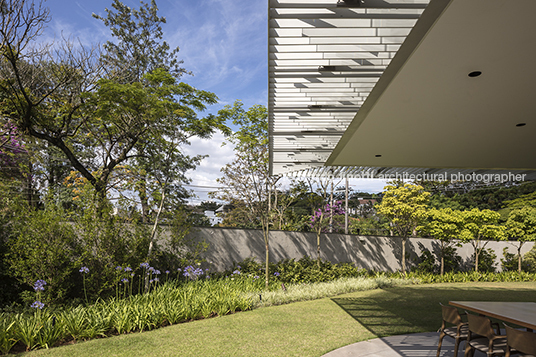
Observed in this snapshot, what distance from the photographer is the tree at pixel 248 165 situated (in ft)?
40.4

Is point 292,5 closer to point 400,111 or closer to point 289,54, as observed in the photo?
point 289,54

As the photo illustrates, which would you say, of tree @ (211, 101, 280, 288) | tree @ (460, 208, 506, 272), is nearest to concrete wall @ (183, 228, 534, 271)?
tree @ (460, 208, 506, 272)

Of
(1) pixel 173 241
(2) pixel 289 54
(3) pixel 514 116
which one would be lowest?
(1) pixel 173 241

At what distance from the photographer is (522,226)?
1170 cm

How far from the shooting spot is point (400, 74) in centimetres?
274

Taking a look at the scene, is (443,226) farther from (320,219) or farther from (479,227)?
(320,219)

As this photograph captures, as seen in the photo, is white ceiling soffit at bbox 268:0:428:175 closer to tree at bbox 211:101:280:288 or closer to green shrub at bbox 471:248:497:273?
tree at bbox 211:101:280:288

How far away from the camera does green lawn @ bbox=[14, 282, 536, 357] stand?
399 cm

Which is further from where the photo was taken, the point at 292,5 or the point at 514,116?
the point at 514,116

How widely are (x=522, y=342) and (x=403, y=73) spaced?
2.71 m

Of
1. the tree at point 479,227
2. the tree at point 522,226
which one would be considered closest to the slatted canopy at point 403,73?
the tree at point 479,227

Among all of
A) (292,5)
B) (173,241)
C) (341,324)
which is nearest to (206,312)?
(341,324)

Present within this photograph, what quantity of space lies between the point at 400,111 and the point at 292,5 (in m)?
2.17

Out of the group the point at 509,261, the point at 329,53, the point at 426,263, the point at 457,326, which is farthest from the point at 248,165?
the point at 509,261
